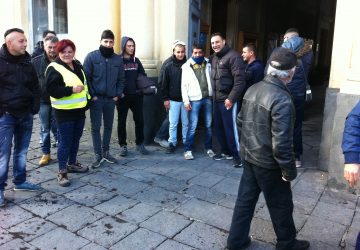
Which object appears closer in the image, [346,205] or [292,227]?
[292,227]

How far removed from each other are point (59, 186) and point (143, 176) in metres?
1.05

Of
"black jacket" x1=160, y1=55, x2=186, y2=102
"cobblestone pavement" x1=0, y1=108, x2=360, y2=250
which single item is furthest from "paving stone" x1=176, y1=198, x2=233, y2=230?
"black jacket" x1=160, y1=55, x2=186, y2=102

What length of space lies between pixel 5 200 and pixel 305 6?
12.7m

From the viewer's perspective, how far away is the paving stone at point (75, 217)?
3611 mm

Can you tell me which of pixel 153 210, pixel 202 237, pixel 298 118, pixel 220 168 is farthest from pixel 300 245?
pixel 298 118

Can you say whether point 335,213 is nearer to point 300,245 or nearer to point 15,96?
point 300,245

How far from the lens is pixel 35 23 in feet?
28.4

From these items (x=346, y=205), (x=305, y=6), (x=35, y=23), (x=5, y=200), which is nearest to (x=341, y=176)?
(x=346, y=205)

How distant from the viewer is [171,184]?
4691 millimetres

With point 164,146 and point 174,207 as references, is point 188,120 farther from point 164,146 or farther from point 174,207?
point 174,207

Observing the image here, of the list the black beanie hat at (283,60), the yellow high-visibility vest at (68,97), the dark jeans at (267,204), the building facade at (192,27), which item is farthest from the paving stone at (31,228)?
the building facade at (192,27)

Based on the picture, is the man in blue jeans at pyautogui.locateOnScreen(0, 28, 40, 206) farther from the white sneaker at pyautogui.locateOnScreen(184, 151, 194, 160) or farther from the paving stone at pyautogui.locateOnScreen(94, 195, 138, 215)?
the white sneaker at pyautogui.locateOnScreen(184, 151, 194, 160)

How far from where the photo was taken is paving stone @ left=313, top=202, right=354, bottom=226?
12.5 ft

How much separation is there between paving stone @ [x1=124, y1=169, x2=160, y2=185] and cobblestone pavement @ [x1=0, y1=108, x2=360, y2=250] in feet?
0.04
